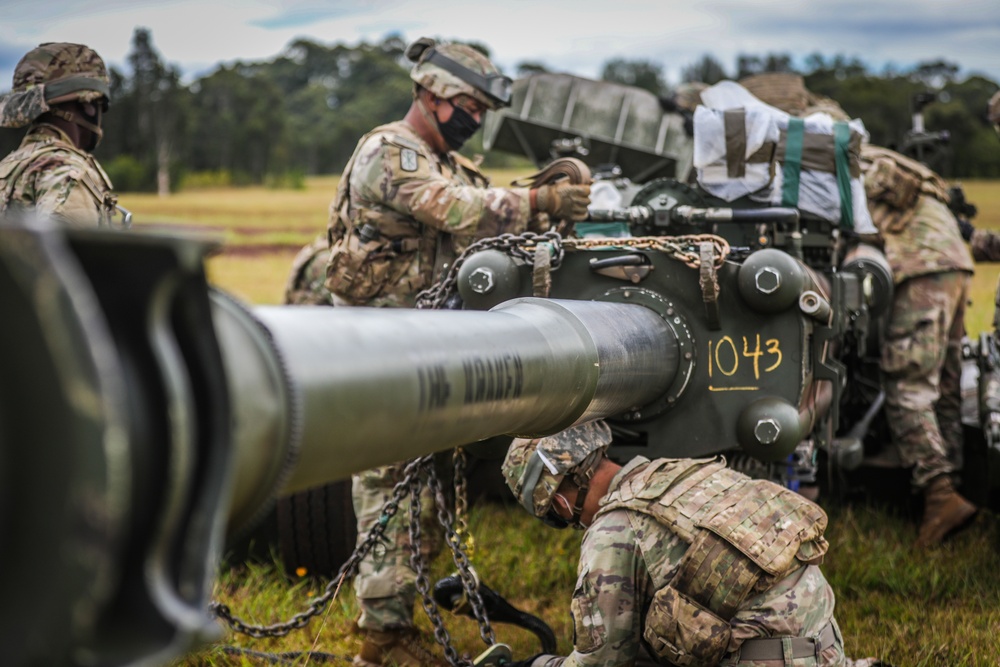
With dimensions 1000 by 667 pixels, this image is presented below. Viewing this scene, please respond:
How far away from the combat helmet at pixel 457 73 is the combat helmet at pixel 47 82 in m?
1.47

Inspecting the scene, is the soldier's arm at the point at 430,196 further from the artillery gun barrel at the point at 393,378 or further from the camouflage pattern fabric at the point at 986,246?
the camouflage pattern fabric at the point at 986,246

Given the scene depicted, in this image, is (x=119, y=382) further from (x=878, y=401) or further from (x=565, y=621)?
(x=878, y=401)

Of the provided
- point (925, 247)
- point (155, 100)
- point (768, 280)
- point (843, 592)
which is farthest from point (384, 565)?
point (155, 100)

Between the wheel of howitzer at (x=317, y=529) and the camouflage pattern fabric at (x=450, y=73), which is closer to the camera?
the camouflage pattern fabric at (x=450, y=73)

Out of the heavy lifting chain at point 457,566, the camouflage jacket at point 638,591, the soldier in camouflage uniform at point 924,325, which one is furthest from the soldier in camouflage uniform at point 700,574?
the soldier in camouflage uniform at point 924,325

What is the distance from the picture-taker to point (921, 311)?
6457mm

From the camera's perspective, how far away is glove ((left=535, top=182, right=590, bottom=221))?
4.82 metres

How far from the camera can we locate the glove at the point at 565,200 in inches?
190

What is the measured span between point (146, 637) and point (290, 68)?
4185cm

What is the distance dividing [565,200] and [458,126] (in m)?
0.68

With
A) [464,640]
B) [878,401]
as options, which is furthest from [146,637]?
[878,401]

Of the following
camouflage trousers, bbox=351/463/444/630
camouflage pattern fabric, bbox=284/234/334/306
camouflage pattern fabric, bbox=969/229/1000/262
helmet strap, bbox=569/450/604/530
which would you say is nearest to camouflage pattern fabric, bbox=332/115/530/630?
camouflage trousers, bbox=351/463/444/630

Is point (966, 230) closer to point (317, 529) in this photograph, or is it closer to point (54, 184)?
point (317, 529)

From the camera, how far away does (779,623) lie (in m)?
3.08
